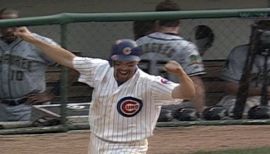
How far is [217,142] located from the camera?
7.69m

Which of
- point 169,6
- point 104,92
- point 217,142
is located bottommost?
point 217,142

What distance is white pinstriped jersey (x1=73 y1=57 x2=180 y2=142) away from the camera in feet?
17.7

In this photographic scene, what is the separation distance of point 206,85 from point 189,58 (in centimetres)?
31

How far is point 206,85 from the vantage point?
7.93m

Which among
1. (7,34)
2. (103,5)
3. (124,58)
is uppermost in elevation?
(103,5)

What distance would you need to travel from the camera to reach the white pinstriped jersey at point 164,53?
7.76 metres

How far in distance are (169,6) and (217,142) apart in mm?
1307

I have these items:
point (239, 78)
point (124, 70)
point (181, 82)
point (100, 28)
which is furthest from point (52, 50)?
point (239, 78)

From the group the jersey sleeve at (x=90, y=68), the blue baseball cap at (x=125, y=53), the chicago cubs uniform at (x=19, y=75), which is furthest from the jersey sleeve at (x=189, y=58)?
the blue baseball cap at (x=125, y=53)

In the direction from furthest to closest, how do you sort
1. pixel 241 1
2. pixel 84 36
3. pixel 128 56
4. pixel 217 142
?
pixel 241 1
pixel 84 36
pixel 217 142
pixel 128 56

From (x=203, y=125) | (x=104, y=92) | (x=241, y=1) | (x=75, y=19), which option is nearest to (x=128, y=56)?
(x=104, y=92)

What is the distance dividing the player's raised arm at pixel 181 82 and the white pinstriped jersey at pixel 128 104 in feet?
0.47

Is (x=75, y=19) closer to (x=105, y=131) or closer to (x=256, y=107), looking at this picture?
(x=256, y=107)

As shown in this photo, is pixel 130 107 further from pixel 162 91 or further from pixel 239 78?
pixel 239 78
